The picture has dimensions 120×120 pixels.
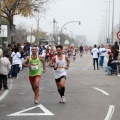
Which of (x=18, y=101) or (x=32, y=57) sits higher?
(x=32, y=57)

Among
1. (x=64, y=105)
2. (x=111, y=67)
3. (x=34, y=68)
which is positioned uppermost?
(x=34, y=68)

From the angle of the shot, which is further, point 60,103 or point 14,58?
point 14,58

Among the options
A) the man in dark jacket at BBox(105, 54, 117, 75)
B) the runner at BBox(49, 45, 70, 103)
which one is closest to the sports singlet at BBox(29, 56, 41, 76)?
the runner at BBox(49, 45, 70, 103)

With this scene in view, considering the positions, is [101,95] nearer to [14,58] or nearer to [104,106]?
[104,106]

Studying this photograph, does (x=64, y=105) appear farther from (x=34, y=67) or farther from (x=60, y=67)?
(x=34, y=67)

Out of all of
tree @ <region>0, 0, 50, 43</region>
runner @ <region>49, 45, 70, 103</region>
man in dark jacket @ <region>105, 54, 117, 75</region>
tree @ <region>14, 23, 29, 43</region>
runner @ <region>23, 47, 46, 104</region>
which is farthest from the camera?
tree @ <region>14, 23, 29, 43</region>

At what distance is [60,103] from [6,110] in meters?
2.06

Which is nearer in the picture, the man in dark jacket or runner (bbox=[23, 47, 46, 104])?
runner (bbox=[23, 47, 46, 104])

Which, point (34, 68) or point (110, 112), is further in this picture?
point (34, 68)

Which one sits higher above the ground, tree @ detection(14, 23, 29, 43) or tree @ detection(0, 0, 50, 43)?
tree @ detection(0, 0, 50, 43)

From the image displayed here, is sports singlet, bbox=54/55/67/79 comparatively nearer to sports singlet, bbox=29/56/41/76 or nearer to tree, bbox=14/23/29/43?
sports singlet, bbox=29/56/41/76

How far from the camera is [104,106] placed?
43.1 feet

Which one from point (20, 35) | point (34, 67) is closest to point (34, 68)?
point (34, 67)

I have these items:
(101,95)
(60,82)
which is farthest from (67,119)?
(101,95)
